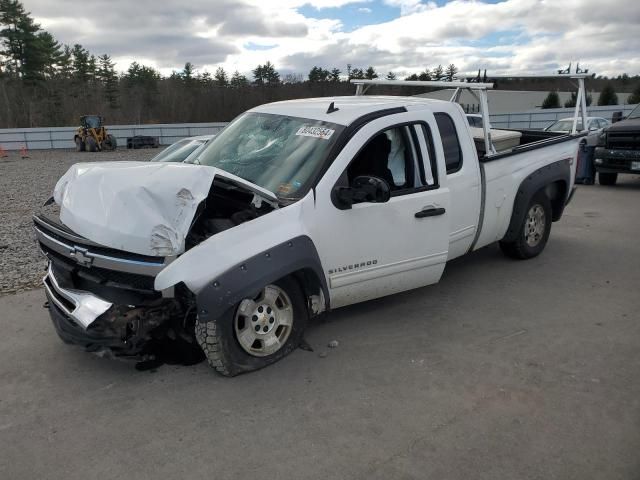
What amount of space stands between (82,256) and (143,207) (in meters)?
0.57

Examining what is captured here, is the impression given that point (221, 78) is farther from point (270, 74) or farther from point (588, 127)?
point (588, 127)

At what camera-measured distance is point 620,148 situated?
11.9m

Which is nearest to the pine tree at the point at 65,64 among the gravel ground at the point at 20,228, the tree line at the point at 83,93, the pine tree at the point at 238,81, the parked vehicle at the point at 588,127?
the tree line at the point at 83,93

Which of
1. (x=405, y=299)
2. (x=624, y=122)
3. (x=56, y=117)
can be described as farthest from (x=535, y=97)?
(x=405, y=299)

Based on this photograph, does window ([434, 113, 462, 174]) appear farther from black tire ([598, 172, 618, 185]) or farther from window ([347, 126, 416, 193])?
black tire ([598, 172, 618, 185])

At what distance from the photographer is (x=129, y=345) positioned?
11.6 feet

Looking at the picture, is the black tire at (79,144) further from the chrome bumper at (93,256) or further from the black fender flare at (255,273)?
the black fender flare at (255,273)

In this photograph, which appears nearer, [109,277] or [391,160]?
[109,277]

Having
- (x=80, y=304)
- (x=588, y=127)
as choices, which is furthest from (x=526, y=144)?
(x=588, y=127)

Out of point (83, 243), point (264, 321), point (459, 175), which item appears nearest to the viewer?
point (83, 243)

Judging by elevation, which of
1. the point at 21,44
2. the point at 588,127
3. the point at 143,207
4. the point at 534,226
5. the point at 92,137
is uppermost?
the point at 21,44

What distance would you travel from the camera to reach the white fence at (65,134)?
3597 centimetres

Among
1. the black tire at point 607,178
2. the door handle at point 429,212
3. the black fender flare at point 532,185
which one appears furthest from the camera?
the black tire at point 607,178

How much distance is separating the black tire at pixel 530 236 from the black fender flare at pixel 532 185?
98 millimetres
